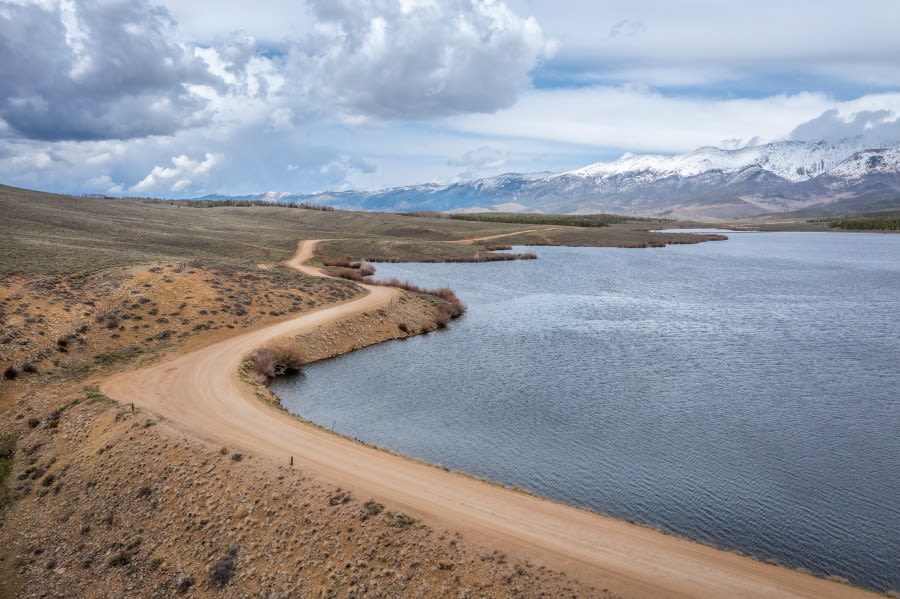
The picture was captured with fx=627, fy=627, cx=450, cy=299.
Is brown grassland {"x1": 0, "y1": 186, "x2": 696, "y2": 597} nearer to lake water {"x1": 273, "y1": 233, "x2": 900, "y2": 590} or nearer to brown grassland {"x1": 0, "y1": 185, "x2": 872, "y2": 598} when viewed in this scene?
brown grassland {"x1": 0, "y1": 185, "x2": 872, "y2": 598}

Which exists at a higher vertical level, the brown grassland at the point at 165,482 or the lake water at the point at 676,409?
the brown grassland at the point at 165,482

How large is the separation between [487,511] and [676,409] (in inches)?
695

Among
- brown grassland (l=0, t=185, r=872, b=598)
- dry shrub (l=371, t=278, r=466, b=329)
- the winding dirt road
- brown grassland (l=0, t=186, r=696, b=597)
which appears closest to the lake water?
dry shrub (l=371, t=278, r=466, b=329)

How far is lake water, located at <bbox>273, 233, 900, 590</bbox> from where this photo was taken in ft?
79.5

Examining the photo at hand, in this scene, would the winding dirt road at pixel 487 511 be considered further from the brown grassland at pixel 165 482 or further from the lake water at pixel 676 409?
the lake water at pixel 676 409

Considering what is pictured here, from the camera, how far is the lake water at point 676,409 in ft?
79.5

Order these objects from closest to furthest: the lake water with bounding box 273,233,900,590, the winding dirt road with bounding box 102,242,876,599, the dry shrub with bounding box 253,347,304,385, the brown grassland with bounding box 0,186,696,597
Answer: the winding dirt road with bounding box 102,242,876,599
the brown grassland with bounding box 0,186,696,597
the lake water with bounding box 273,233,900,590
the dry shrub with bounding box 253,347,304,385

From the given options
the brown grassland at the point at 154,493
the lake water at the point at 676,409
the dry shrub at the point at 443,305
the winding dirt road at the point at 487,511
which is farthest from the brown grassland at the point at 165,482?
the lake water at the point at 676,409

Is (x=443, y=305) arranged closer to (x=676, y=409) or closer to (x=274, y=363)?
(x=274, y=363)

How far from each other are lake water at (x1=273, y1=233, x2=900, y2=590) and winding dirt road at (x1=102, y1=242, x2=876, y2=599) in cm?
225

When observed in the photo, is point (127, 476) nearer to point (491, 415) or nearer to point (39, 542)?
point (39, 542)

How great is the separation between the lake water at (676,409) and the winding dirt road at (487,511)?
2254mm

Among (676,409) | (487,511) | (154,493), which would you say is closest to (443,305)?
(676,409)

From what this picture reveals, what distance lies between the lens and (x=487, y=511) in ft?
74.0
